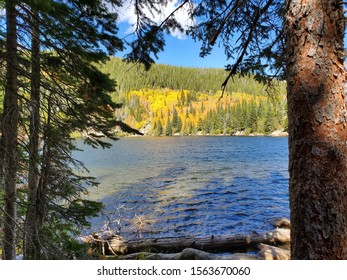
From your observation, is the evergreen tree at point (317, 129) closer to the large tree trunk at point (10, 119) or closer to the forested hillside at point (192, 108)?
the large tree trunk at point (10, 119)

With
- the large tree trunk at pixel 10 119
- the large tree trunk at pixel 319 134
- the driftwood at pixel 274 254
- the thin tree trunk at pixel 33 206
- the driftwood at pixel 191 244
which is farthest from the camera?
the driftwood at pixel 191 244

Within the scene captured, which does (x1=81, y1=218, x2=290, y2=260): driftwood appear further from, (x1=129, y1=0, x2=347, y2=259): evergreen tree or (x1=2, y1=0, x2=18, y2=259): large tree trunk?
(x1=129, y1=0, x2=347, y2=259): evergreen tree

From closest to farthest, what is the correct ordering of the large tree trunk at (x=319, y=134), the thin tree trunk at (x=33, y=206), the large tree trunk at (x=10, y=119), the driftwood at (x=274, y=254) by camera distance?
the large tree trunk at (x=319, y=134), the thin tree trunk at (x=33, y=206), the large tree trunk at (x=10, y=119), the driftwood at (x=274, y=254)

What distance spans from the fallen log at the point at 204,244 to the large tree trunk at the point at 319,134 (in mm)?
5281

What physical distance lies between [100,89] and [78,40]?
86cm

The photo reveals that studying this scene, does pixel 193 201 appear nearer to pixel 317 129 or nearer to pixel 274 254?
pixel 274 254

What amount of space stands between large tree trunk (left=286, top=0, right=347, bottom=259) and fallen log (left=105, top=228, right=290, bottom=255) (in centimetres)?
528

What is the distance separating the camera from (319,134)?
1.53m

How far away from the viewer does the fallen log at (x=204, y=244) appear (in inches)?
253

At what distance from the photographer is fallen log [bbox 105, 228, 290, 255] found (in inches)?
253

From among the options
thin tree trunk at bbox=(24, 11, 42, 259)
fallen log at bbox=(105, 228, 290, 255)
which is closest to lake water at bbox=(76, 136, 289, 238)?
fallen log at bbox=(105, 228, 290, 255)

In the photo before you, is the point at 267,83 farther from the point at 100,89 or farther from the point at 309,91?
the point at 100,89

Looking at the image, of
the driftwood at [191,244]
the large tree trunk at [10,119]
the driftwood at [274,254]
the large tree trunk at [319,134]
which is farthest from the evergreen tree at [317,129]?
the driftwood at [191,244]
